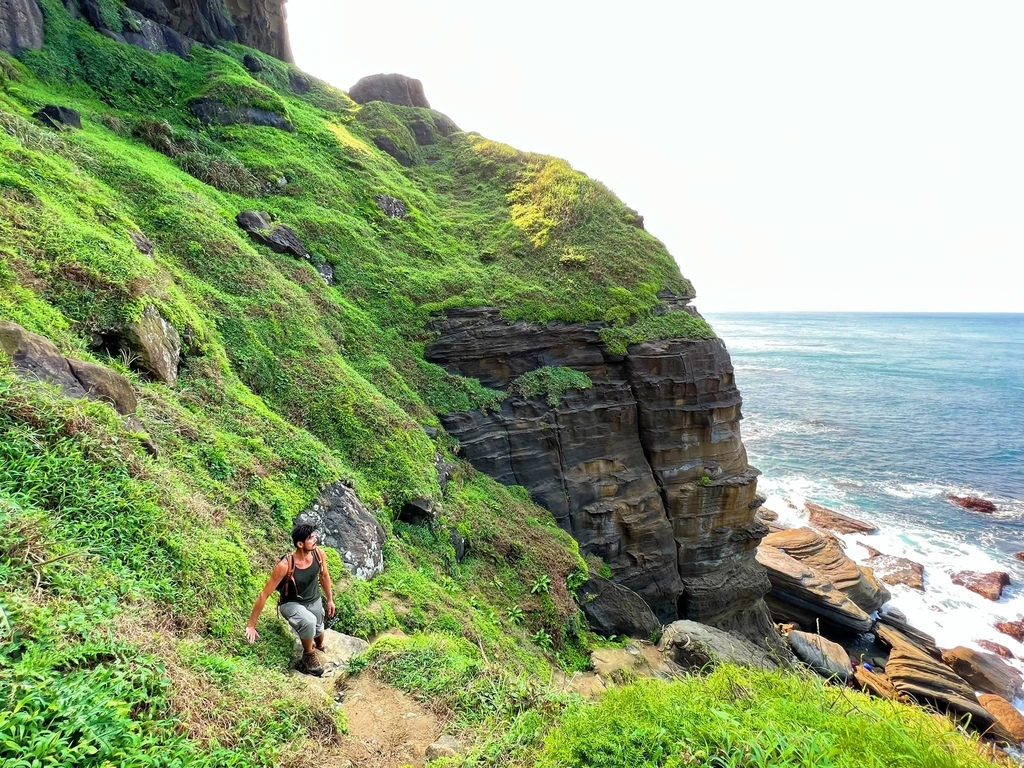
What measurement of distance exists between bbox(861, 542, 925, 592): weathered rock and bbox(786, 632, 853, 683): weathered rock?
6.88 meters

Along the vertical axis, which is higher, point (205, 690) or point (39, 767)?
point (39, 767)

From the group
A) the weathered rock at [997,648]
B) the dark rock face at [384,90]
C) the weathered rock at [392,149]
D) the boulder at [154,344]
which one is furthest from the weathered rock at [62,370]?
the dark rock face at [384,90]

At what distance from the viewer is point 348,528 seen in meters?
7.83

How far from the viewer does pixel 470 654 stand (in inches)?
273

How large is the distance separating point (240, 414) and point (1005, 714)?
A: 25.8 meters

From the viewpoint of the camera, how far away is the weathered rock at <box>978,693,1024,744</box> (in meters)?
15.7

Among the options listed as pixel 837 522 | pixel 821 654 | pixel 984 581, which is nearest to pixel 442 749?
pixel 821 654

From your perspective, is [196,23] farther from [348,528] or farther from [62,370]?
[348,528]

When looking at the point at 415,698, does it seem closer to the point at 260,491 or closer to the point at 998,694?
the point at 260,491

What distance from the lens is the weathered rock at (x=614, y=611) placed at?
12219mm

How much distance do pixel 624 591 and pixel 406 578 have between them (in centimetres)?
720

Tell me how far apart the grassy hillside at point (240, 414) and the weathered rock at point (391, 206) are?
329 millimetres

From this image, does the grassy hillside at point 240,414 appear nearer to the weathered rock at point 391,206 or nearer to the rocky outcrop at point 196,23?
the weathered rock at point 391,206

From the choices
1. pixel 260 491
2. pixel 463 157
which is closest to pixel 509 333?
pixel 260 491
